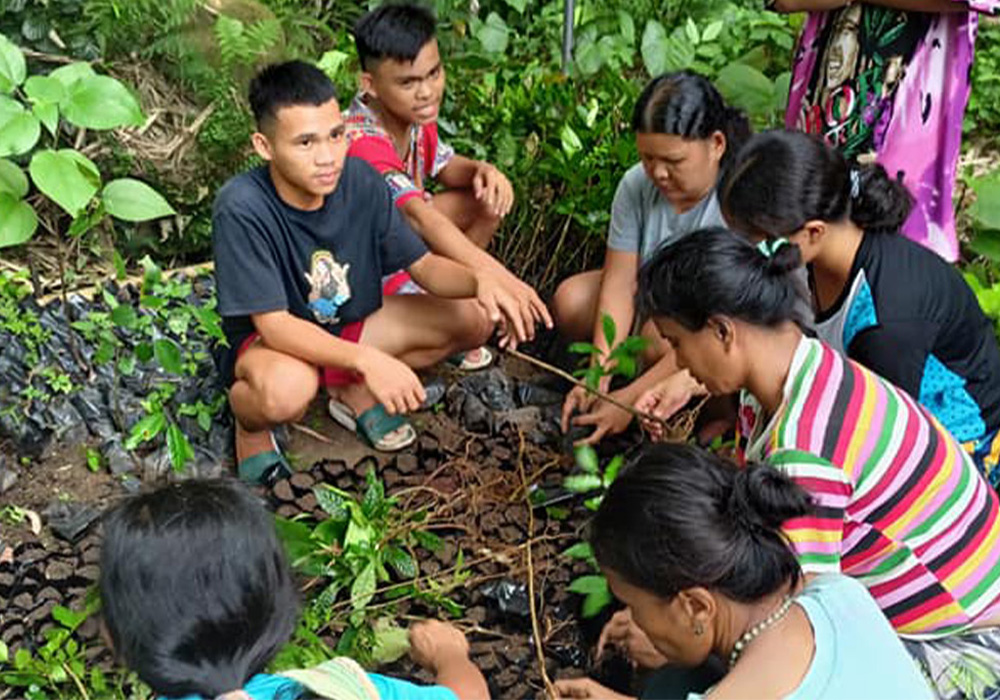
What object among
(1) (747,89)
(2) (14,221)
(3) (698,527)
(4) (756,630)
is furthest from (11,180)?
(1) (747,89)

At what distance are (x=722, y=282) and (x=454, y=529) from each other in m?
1.20

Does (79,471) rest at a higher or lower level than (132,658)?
lower

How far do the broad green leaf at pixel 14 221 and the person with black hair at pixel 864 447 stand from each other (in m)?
1.60

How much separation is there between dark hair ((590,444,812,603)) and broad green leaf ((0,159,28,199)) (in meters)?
1.83

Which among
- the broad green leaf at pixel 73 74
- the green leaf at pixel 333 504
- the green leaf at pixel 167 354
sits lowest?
the green leaf at pixel 333 504

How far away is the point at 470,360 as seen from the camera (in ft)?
→ 12.0

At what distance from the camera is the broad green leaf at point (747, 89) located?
4586 millimetres

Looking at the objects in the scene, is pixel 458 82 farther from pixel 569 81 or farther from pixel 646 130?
pixel 646 130

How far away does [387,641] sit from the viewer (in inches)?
93.1

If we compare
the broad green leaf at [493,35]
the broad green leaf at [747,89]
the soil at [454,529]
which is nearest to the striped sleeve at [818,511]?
the soil at [454,529]

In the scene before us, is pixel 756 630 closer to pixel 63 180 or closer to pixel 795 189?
pixel 795 189

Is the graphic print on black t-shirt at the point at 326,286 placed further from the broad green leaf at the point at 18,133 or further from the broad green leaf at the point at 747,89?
the broad green leaf at the point at 747,89

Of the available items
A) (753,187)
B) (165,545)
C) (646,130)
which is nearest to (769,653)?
(165,545)

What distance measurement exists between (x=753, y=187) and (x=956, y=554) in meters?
0.85
